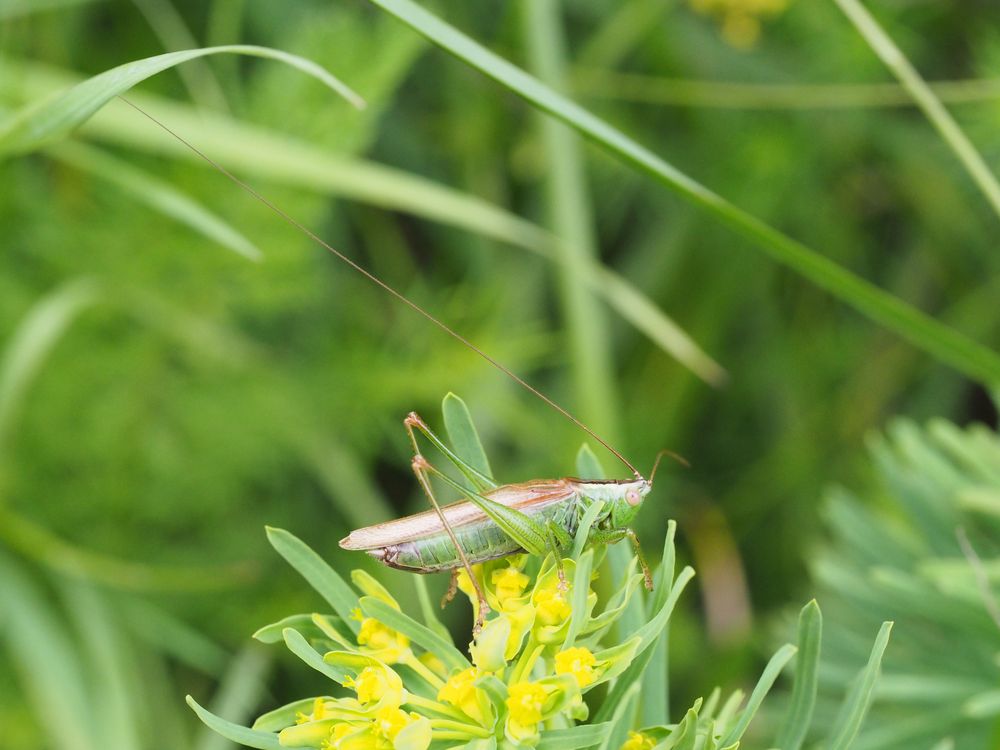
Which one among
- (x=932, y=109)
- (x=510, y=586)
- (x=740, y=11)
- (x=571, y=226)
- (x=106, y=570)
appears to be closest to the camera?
(x=510, y=586)

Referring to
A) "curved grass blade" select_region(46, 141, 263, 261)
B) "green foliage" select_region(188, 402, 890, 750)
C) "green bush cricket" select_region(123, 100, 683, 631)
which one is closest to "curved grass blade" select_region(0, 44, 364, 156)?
"green bush cricket" select_region(123, 100, 683, 631)

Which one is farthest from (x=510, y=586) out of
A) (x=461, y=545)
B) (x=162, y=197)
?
(x=162, y=197)

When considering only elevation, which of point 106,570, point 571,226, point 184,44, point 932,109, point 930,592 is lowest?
point 106,570

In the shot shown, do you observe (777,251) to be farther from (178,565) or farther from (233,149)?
(178,565)

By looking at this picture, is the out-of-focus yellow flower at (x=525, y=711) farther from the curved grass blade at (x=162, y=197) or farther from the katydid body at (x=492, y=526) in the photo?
the curved grass blade at (x=162, y=197)

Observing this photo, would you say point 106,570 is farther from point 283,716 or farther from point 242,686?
point 283,716

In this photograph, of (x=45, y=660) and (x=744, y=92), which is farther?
(x=744, y=92)

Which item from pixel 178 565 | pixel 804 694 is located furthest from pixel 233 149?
pixel 804 694
